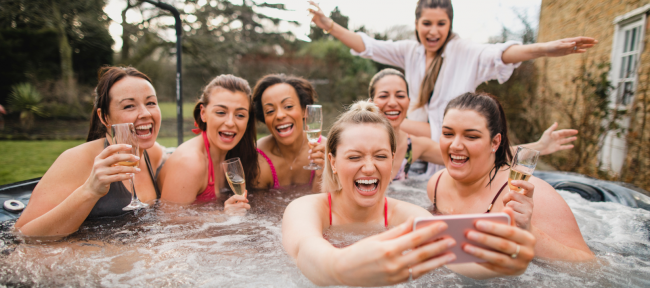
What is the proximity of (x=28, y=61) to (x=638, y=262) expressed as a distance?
15035 millimetres

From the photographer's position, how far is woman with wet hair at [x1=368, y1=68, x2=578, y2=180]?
341 cm

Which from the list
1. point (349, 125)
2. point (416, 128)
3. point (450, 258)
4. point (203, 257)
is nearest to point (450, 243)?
point (450, 258)

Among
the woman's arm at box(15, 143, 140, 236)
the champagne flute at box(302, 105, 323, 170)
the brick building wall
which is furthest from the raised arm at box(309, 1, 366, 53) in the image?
the brick building wall

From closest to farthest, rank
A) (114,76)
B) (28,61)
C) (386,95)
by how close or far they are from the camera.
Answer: (114,76) → (386,95) → (28,61)

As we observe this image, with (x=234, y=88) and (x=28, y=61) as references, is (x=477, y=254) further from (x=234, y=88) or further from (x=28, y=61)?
(x=28, y=61)

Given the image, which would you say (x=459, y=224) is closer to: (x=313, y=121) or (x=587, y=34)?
(x=313, y=121)

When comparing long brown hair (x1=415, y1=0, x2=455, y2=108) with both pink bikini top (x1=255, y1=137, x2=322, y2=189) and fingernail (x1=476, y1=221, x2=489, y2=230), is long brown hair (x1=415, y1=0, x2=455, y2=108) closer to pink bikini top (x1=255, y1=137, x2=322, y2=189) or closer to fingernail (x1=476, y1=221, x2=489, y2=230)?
pink bikini top (x1=255, y1=137, x2=322, y2=189)

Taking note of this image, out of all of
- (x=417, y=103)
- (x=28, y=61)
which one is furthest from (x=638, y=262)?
(x=28, y=61)

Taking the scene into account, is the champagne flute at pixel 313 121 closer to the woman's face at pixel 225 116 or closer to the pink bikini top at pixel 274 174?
the woman's face at pixel 225 116

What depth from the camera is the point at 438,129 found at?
4539 millimetres

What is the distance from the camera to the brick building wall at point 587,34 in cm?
598

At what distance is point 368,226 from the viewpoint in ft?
8.53

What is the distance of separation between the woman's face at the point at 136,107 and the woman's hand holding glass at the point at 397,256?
85.8 inches

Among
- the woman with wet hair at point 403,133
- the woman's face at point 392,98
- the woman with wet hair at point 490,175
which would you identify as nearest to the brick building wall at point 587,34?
the woman with wet hair at point 403,133
